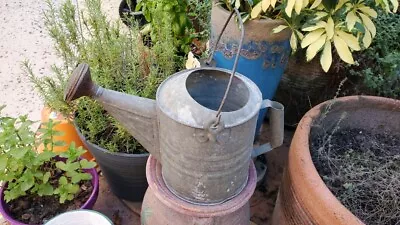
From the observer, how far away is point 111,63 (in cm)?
160

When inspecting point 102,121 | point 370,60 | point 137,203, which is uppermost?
point 370,60

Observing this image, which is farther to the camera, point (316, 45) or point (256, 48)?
point (256, 48)

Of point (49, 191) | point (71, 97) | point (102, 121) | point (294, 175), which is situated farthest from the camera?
point (102, 121)

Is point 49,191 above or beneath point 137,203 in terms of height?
above

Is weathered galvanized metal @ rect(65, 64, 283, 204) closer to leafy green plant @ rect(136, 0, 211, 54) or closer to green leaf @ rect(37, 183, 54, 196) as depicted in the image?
green leaf @ rect(37, 183, 54, 196)

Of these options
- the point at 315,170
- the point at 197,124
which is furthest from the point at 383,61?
the point at 197,124

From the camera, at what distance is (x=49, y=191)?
145cm

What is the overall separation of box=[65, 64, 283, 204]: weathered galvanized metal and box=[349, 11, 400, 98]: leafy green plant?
0.66 metres

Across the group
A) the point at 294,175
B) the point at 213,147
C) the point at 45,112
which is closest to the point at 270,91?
the point at 294,175

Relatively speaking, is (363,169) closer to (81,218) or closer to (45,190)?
(81,218)

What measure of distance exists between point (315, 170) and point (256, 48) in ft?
1.59

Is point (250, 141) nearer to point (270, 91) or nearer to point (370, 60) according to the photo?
point (270, 91)

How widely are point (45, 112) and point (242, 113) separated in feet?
3.85

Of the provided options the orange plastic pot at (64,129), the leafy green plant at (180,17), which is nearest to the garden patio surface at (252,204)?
the orange plastic pot at (64,129)
